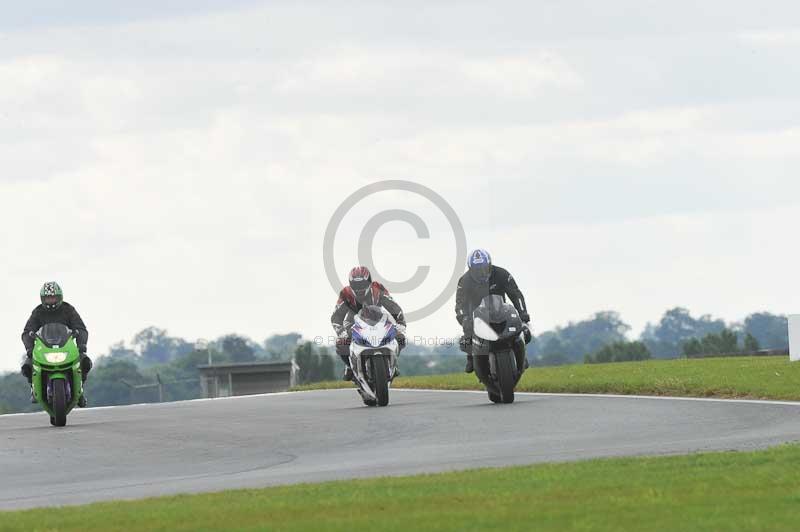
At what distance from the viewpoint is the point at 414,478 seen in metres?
14.3

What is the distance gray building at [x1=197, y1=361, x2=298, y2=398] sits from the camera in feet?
312

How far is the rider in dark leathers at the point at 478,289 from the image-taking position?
24703 mm

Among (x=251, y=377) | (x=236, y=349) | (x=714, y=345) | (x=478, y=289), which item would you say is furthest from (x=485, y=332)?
(x=236, y=349)

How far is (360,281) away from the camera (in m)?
26.0

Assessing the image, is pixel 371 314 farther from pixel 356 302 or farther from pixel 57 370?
pixel 57 370

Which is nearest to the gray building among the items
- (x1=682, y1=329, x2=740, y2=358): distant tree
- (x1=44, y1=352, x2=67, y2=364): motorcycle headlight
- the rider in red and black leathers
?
(x1=682, y1=329, x2=740, y2=358): distant tree

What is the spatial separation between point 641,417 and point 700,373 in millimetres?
9195

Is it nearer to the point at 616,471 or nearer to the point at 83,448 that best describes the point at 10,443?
the point at 83,448

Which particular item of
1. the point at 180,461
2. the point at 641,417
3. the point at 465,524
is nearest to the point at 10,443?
the point at 180,461

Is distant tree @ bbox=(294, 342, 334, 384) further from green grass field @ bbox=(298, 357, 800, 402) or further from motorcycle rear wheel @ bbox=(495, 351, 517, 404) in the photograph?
motorcycle rear wheel @ bbox=(495, 351, 517, 404)

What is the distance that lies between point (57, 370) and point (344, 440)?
21.3 ft

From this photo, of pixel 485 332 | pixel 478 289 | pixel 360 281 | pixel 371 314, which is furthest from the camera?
pixel 360 281

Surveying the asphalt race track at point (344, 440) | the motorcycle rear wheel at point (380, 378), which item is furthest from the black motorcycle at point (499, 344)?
the motorcycle rear wheel at point (380, 378)

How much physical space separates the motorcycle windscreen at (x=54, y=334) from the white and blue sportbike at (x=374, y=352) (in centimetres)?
423
